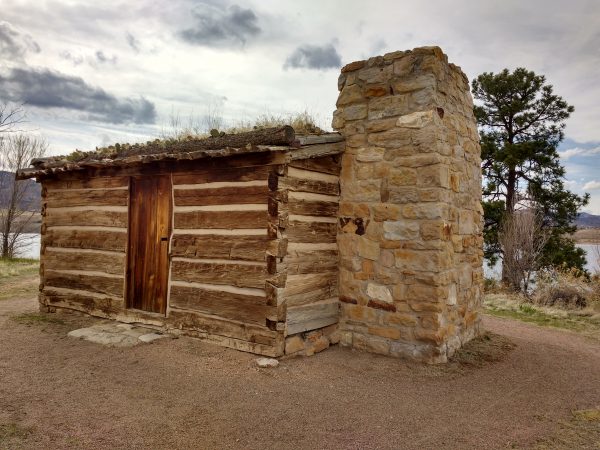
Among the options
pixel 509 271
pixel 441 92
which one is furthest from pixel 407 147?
pixel 509 271

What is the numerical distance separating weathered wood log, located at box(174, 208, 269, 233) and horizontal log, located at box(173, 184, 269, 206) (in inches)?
5.5

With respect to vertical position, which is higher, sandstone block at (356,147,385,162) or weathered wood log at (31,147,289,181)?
sandstone block at (356,147,385,162)

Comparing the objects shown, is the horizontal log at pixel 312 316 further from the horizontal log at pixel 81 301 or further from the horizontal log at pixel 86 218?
the horizontal log at pixel 86 218

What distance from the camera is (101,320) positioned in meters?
7.06

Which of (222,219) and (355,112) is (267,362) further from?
(355,112)

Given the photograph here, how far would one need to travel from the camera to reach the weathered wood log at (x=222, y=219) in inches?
218

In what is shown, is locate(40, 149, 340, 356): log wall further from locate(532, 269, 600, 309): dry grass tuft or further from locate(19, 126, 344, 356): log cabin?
locate(532, 269, 600, 309): dry grass tuft

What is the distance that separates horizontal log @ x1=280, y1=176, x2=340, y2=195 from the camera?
541 centimetres

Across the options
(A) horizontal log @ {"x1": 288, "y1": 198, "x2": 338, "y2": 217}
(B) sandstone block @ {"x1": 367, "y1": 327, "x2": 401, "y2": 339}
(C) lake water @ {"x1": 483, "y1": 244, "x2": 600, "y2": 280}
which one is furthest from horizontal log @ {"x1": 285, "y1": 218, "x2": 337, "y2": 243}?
(C) lake water @ {"x1": 483, "y1": 244, "x2": 600, "y2": 280}

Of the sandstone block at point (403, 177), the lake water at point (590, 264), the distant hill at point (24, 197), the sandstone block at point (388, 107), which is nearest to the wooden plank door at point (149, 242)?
the sandstone block at point (388, 107)

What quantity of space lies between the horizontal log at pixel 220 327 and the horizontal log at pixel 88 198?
2098 mm

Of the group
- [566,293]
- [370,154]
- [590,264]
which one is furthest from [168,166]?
[590,264]

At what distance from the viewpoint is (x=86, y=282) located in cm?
734

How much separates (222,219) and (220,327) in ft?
4.77
